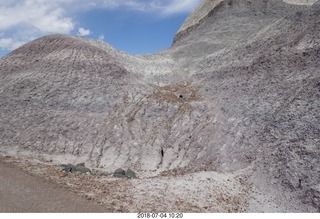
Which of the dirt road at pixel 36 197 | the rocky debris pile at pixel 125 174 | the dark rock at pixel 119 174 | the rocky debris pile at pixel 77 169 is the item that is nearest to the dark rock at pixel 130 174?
the rocky debris pile at pixel 125 174

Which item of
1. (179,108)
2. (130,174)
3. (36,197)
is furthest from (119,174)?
(179,108)

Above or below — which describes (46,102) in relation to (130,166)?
above

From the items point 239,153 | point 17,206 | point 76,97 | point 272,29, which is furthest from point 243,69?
point 17,206

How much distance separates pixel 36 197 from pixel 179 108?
1468cm

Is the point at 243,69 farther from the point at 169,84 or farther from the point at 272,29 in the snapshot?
the point at 169,84

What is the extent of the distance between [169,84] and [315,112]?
16.3m

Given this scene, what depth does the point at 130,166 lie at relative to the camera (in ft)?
72.8

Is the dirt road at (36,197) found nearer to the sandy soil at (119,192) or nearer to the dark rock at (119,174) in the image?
the sandy soil at (119,192)

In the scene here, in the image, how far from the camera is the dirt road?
13461mm

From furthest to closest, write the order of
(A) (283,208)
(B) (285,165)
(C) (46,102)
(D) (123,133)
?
(C) (46,102) < (D) (123,133) < (B) (285,165) < (A) (283,208)

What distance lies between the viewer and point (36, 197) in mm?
14656

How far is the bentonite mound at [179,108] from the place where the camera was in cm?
1903

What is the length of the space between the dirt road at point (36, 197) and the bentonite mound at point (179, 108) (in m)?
5.72

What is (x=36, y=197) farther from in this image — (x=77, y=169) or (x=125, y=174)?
(x=125, y=174)
